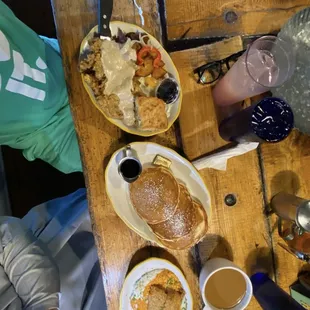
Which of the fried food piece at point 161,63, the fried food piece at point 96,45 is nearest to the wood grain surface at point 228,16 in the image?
the fried food piece at point 161,63

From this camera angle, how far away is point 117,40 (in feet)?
3.55

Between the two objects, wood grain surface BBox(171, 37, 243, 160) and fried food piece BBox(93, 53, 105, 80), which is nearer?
fried food piece BBox(93, 53, 105, 80)

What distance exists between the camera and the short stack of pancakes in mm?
1085

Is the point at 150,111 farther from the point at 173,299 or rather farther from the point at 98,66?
the point at 173,299

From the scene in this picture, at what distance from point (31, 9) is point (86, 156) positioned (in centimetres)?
92

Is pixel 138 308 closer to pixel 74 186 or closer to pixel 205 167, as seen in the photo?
pixel 205 167

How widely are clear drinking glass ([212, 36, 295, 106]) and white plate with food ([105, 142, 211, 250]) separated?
0.25 meters

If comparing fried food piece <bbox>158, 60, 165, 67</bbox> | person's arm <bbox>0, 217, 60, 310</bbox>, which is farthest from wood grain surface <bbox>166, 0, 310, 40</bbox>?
person's arm <bbox>0, 217, 60, 310</bbox>

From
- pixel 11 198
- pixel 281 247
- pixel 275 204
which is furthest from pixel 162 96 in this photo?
pixel 11 198

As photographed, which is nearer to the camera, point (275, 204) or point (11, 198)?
point (275, 204)

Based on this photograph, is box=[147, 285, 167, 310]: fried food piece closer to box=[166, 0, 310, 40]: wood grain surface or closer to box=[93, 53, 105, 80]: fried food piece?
box=[93, 53, 105, 80]: fried food piece

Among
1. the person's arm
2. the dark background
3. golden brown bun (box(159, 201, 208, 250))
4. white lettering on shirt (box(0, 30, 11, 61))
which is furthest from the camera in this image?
the dark background

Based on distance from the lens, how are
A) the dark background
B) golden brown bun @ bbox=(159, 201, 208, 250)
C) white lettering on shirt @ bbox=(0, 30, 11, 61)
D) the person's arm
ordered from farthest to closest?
the dark background, the person's arm, golden brown bun @ bbox=(159, 201, 208, 250), white lettering on shirt @ bbox=(0, 30, 11, 61)

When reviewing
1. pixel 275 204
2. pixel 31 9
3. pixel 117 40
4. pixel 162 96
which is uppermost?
pixel 31 9
